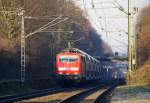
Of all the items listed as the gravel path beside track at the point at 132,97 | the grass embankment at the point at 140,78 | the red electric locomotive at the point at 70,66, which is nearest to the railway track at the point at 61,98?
the gravel path beside track at the point at 132,97

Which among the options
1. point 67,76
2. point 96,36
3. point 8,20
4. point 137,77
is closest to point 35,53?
point 8,20

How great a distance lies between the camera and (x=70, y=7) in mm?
96875

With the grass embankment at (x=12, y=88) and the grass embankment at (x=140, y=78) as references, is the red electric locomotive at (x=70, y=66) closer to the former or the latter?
the grass embankment at (x=12, y=88)

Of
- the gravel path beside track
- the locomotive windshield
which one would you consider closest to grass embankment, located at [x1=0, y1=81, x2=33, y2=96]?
the locomotive windshield

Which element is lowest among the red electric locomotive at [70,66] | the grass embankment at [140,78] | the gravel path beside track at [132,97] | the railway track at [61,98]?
the railway track at [61,98]

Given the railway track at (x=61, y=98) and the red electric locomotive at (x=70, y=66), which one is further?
the red electric locomotive at (x=70, y=66)

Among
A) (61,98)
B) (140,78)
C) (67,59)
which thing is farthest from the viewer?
(67,59)

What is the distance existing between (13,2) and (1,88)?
69.2 feet

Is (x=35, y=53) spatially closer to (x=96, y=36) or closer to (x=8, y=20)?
(x=8, y=20)

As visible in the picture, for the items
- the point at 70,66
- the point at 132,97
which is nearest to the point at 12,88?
the point at 70,66

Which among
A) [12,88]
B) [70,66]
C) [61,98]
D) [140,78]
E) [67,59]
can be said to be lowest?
[61,98]

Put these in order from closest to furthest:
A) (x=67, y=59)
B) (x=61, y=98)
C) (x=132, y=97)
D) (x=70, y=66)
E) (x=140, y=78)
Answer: (x=132, y=97), (x=61, y=98), (x=140, y=78), (x=70, y=66), (x=67, y=59)

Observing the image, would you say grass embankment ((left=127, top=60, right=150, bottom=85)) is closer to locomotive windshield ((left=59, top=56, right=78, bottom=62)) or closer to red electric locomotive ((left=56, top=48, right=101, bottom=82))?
red electric locomotive ((left=56, top=48, right=101, bottom=82))

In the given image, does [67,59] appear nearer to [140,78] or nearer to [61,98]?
[140,78]
